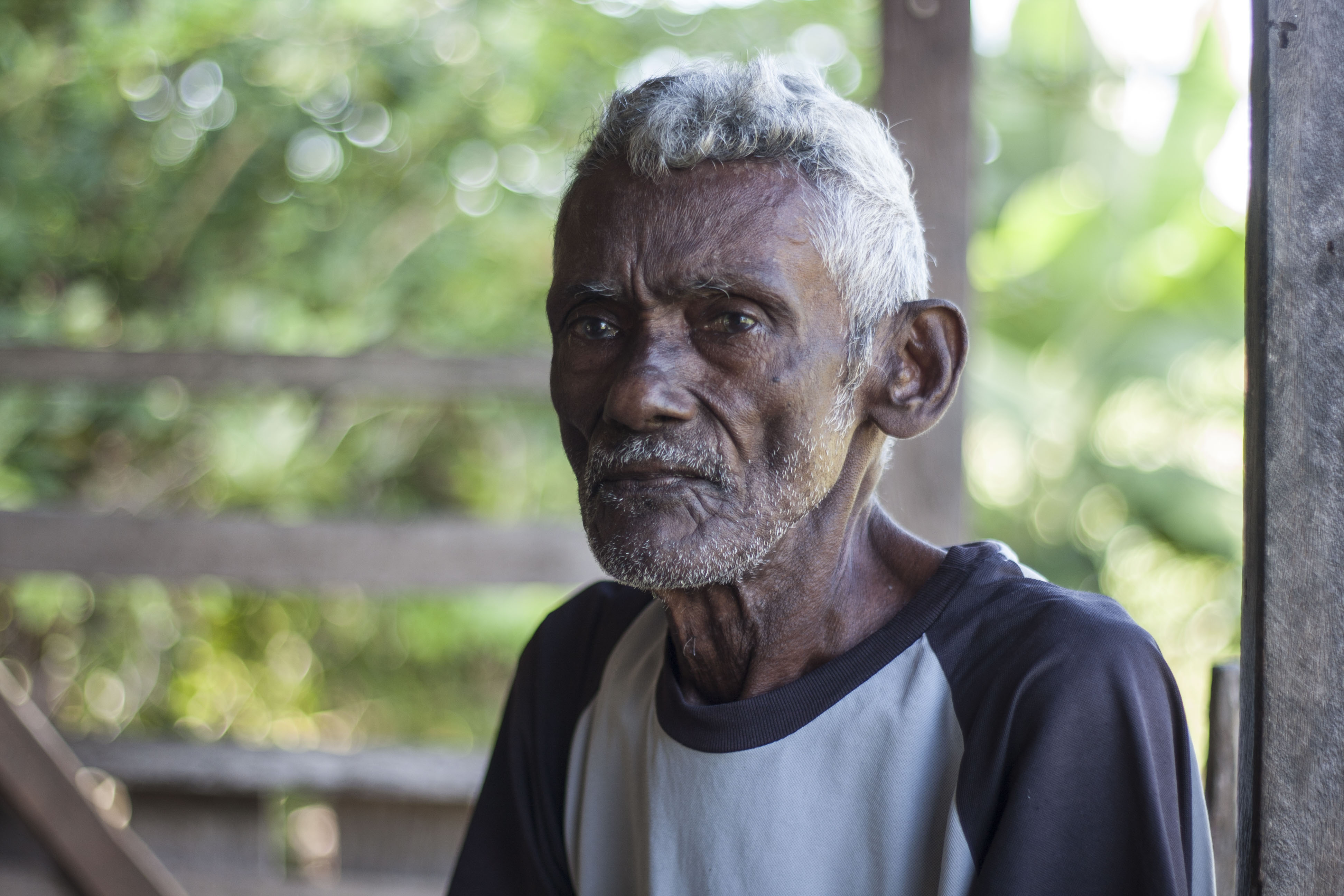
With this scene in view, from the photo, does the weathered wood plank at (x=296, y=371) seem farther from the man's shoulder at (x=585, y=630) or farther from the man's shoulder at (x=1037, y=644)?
the man's shoulder at (x=1037, y=644)

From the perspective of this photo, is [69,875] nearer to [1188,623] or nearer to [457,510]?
[457,510]

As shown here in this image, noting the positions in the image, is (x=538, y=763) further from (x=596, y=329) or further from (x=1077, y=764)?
(x=1077, y=764)

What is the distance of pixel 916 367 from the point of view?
4.51ft

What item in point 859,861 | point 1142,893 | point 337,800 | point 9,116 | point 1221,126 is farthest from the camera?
point 1221,126

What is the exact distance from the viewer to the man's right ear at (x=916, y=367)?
1343 mm

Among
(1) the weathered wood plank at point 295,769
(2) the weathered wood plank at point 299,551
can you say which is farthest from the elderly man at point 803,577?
(1) the weathered wood plank at point 295,769

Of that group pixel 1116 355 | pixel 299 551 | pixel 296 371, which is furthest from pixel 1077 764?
pixel 1116 355

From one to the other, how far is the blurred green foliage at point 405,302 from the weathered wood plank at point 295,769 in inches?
40.3

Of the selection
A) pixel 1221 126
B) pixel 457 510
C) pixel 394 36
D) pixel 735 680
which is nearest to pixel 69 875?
pixel 735 680

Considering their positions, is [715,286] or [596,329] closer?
[715,286]

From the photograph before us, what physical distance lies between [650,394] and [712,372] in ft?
0.28

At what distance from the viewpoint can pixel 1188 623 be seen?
20.0ft

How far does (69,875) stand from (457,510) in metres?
2.99

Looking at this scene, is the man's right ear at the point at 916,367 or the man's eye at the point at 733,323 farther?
the man's right ear at the point at 916,367
